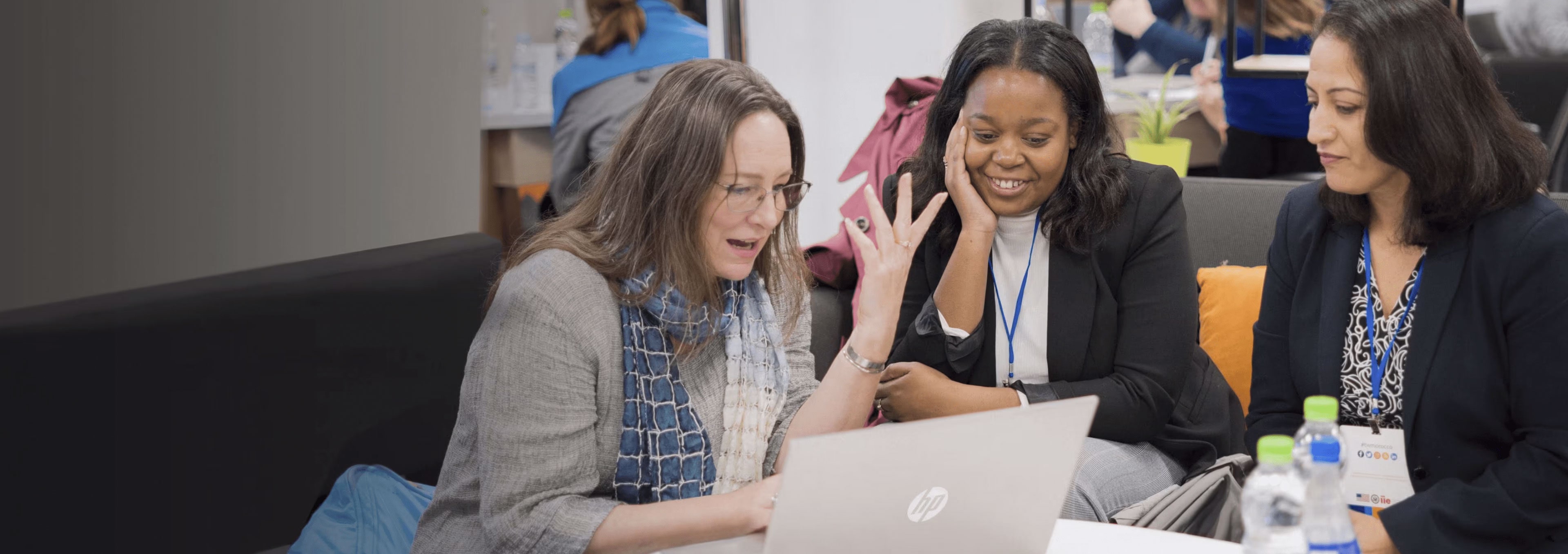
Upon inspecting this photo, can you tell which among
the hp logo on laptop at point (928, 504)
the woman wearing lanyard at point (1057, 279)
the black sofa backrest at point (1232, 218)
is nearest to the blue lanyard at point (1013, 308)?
the woman wearing lanyard at point (1057, 279)

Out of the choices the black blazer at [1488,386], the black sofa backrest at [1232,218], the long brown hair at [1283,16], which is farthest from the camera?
the long brown hair at [1283,16]

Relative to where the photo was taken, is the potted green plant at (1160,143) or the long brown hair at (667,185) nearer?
the long brown hair at (667,185)

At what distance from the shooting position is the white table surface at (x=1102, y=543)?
1394 millimetres

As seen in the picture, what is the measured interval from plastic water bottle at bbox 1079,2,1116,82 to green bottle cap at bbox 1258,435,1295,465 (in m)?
3.54

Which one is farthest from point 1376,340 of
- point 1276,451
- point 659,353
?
point 659,353

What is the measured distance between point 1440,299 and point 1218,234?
1.20 m

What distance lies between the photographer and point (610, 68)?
4.21 meters

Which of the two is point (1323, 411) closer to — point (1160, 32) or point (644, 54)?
point (644, 54)

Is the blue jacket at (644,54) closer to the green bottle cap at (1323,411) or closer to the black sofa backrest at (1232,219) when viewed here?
the black sofa backrest at (1232,219)

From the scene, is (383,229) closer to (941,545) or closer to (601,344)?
(601,344)

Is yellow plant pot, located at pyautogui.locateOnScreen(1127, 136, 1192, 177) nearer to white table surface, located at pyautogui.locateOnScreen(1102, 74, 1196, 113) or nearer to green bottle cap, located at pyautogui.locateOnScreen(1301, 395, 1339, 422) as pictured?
white table surface, located at pyautogui.locateOnScreen(1102, 74, 1196, 113)

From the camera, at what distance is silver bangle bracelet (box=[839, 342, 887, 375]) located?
1.70m

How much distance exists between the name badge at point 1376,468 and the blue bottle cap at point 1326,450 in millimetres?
810

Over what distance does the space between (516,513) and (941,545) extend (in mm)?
541
